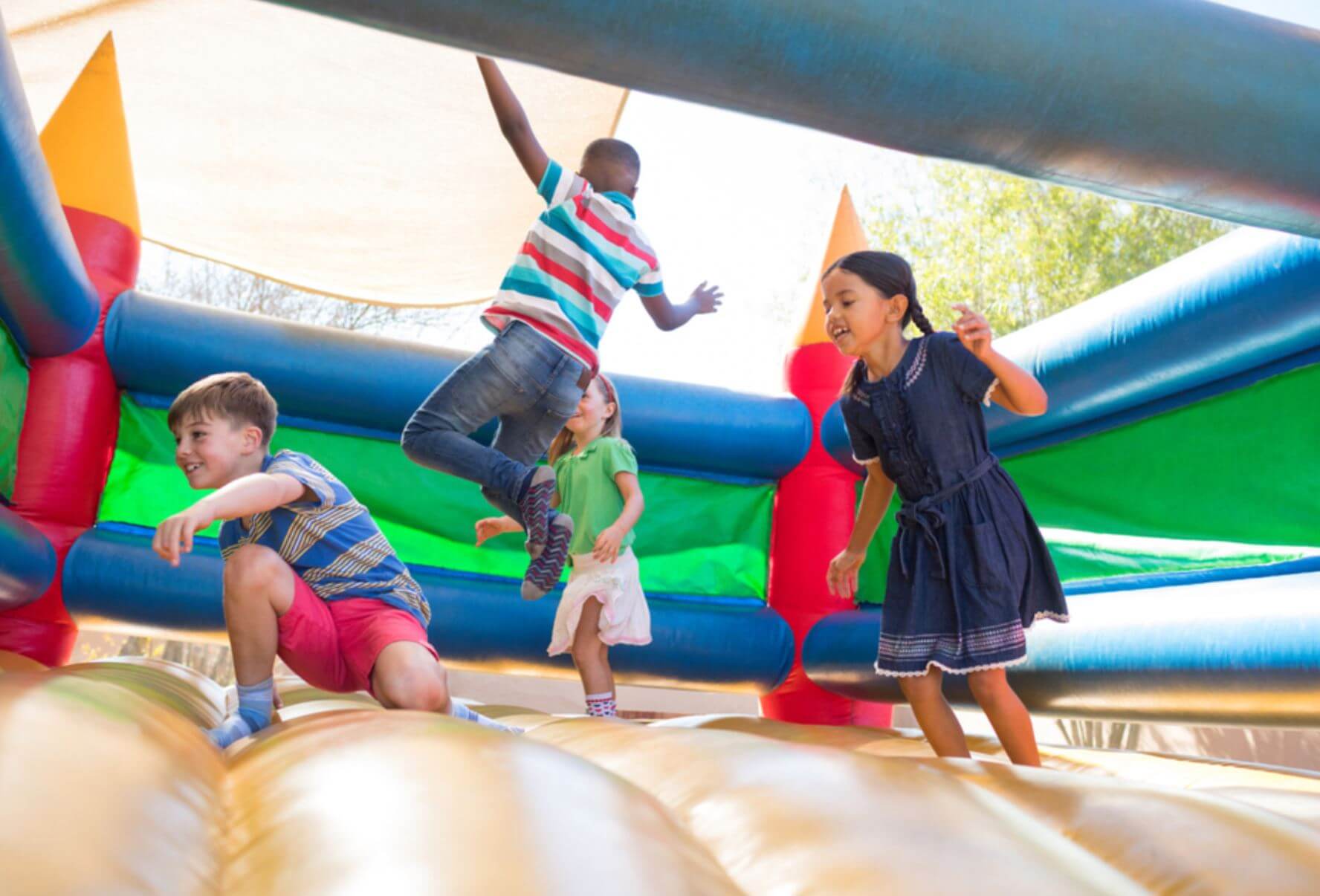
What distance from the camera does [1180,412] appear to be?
6.95 feet

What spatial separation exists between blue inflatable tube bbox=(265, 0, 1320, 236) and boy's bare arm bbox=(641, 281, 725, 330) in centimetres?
151

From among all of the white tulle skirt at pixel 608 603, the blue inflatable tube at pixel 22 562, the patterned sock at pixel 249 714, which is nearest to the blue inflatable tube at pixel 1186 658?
the white tulle skirt at pixel 608 603

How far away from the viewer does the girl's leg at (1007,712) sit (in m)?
1.59

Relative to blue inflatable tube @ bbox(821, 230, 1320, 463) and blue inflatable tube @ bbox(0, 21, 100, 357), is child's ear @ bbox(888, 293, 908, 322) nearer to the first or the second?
blue inflatable tube @ bbox(821, 230, 1320, 463)

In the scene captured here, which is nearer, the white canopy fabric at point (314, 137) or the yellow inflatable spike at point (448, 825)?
the yellow inflatable spike at point (448, 825)

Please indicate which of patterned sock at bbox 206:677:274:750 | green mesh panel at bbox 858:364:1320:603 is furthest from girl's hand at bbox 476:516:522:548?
green mesh panel at bbox 858:364:1320:603

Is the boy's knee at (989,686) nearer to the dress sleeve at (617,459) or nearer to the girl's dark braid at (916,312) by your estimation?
the girl's dark braid at (916,312)

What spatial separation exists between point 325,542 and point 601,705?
0.97 meters

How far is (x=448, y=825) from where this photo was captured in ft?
2.16

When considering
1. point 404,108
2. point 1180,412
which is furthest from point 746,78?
point 404,108

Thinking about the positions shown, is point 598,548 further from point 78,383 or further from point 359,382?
point 78,383

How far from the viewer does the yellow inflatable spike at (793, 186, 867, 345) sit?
10.9 feet

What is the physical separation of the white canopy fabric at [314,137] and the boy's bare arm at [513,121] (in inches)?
59.6

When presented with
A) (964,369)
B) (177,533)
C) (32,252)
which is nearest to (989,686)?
(964,369)
